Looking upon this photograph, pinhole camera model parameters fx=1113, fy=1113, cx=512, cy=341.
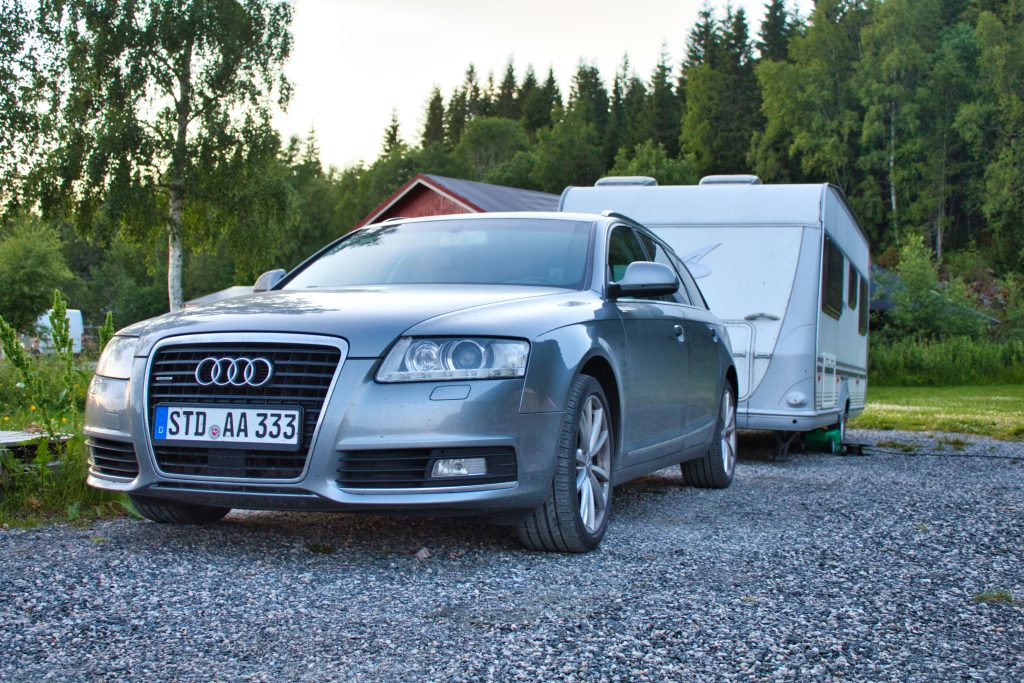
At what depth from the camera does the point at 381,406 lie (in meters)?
4.23

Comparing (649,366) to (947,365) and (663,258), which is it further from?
(947,365)

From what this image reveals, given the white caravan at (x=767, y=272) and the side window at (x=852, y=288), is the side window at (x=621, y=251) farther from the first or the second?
the side window at (x=852, y=288)

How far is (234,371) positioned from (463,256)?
5.84 feet

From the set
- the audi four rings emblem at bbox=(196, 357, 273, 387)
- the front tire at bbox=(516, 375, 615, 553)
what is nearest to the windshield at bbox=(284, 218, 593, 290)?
the front tire at bbox=(516, 375, 615, 553)

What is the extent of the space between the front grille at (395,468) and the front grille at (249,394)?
7.1 inches

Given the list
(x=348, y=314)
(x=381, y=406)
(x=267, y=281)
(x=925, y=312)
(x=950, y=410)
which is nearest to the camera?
(x=381, y=406)

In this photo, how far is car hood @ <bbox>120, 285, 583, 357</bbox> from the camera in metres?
4.40

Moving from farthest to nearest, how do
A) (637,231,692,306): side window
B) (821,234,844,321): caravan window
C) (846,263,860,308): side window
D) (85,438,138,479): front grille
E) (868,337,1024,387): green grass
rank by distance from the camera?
(868,337,1024,387): green grass
(846,263,860,308): side window
(821,234,844,321): caravan window
(637,231,692,306): side window
(85,438,138,479): front grille

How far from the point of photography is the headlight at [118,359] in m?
4.73

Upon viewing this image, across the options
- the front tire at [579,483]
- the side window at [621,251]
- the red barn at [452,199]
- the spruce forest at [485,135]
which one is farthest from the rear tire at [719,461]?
the spruce forest at [485,135]

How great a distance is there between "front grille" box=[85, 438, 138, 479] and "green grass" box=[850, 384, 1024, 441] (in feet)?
40.7

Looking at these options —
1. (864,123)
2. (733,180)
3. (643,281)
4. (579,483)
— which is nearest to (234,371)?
(579,483)

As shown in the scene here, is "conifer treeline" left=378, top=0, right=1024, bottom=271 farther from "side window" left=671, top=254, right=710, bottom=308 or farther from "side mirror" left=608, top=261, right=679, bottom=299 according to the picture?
"side mirror" left=608, top=261, right=679, bottom=299

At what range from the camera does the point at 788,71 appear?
67.4 meters
